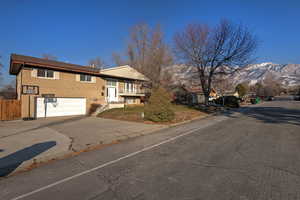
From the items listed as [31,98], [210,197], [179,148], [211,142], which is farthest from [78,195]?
[31,98]

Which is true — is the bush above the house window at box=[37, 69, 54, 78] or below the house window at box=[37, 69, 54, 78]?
below

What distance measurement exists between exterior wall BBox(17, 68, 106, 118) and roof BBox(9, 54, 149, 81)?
70 cm

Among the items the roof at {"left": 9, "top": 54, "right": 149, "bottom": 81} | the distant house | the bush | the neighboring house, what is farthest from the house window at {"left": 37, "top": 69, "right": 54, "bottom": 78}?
the distant house

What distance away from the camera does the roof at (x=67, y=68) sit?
14.6 m

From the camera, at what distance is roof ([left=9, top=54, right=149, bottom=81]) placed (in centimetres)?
1456

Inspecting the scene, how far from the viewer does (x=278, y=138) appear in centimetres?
760

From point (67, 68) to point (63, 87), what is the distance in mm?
1996

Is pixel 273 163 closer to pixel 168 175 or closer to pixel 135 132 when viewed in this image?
pixel 168 175

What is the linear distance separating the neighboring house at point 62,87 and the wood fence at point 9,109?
1.36 ft

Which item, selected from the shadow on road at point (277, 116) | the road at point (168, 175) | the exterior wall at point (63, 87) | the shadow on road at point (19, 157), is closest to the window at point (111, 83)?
the exterior wall at point (63, 87)

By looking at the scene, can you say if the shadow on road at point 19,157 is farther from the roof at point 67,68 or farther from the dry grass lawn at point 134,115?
the roof at point 67,68

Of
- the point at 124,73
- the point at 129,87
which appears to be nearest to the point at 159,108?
the point at 129,87

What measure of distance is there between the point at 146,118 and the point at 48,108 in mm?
10048

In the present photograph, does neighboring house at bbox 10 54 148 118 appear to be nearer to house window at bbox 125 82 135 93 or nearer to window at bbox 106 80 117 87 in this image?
window at bbox 106 80 117 87
